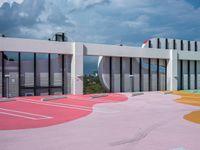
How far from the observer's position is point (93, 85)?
2959 centimetres

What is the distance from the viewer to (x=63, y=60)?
25.5 m

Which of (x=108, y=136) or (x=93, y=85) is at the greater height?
(x=93, y=85)

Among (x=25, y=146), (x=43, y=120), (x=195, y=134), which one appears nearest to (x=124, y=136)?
(x=195, y=134)

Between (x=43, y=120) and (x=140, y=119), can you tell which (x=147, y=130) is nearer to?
(x=140, y=119)

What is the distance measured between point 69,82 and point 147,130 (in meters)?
17.2

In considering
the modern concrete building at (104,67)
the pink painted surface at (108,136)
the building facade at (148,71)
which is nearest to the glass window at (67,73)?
the modern concrete building at (104,67)

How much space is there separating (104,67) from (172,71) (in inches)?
376

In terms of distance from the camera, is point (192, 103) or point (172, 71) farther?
point (172, 71)

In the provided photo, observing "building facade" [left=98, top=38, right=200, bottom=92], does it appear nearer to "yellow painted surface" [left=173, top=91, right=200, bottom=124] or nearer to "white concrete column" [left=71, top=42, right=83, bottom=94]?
"white concrete column" [left=71, top=42, right=83, bottom=94]

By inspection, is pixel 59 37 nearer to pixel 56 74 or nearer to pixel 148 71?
pixel 56 74

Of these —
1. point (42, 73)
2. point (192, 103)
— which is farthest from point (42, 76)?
point (192, 103)

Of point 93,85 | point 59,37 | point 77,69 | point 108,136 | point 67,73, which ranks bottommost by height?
point 108,136

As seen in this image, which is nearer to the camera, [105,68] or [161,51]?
[105,68]

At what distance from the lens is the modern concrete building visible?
22.9 metres
